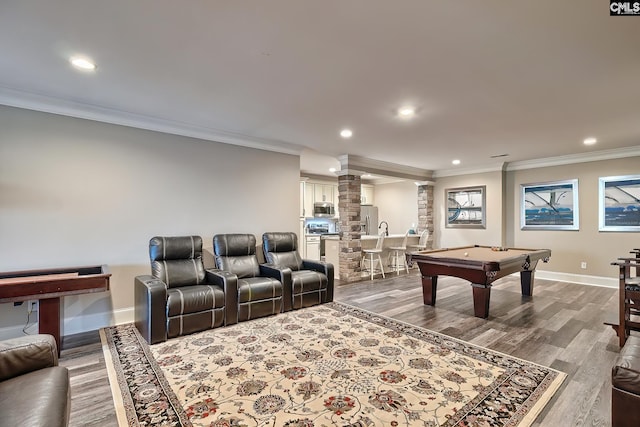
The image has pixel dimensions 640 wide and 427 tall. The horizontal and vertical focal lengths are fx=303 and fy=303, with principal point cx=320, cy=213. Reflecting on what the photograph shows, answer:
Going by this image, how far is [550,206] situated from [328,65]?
610cm

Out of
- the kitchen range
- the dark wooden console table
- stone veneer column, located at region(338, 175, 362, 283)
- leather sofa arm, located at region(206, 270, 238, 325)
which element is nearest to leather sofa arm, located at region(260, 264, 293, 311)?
leather sofa arm, located at region(206, 270, 238, 325)

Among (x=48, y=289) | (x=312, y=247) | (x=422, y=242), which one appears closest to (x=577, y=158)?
(x=422, y=242)

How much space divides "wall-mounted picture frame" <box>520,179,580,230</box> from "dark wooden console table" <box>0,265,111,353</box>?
24.8ft

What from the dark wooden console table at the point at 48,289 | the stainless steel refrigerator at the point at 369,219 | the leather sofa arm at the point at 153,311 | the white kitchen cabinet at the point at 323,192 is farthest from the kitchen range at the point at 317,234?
the dark wooden console table at the point at 48,289

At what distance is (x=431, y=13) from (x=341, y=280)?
5.03 m

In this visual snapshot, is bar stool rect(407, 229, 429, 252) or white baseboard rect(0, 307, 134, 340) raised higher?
bar stool rect(407, 229, 429, 252)

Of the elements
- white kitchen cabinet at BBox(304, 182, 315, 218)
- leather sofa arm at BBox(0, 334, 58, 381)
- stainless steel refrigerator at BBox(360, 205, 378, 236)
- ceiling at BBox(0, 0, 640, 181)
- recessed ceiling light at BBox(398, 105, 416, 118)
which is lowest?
leather sofa arm at BBox(0, 334, 58, 381)

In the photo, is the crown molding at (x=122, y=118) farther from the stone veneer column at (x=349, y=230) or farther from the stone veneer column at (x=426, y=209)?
the stone veneer column at (x=426, y=209)

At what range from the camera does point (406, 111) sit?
3600 millimetres

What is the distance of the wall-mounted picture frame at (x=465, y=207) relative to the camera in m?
7.12

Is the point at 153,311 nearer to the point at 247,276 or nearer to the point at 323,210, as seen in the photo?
the point at 247,276

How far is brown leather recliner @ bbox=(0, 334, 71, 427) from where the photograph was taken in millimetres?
1190

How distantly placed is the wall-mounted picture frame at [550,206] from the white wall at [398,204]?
8.82 ft

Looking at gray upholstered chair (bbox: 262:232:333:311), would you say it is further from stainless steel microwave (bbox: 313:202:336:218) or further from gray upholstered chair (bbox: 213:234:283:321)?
stainless steel microwave (bbox: 313:202:336:218)
